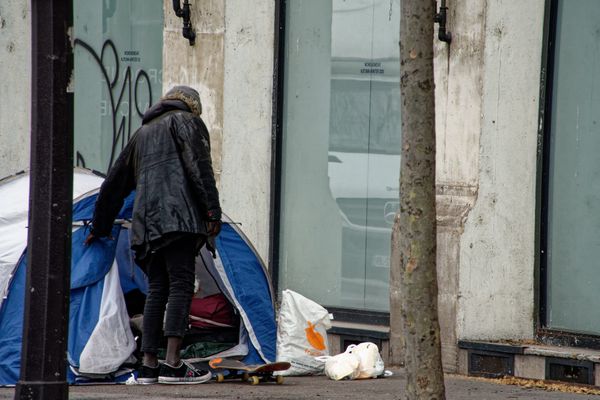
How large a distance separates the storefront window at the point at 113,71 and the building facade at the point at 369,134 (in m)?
0.02

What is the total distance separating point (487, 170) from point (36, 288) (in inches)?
169

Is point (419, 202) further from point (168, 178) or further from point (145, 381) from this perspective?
point (145, 381)

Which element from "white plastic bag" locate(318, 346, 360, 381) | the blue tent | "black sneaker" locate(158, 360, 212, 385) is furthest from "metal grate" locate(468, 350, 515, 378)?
"black sneaker" locate(158, 360, 212, 385)

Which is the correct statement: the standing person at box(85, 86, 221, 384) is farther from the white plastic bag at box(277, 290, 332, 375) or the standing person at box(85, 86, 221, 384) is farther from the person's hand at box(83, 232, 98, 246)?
the white plastic bag at box(277, 290, 332, 375)

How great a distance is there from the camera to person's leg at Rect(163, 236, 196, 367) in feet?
27.4

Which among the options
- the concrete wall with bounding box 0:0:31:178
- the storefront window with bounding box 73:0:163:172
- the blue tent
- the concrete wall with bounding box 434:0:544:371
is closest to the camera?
the blue tent

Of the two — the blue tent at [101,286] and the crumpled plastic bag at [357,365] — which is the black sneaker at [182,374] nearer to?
the blue tent at [101,286]

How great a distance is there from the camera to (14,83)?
44.0 ft

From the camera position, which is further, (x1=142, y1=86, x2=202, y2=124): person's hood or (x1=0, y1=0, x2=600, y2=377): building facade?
(x1=0, y1=0, x2=600, y2=377): building facade

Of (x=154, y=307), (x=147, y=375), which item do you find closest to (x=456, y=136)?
(x=154, y=307)

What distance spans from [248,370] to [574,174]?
2707 mm

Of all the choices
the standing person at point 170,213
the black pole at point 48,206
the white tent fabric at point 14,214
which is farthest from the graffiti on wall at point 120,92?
the black pole at point 48,206

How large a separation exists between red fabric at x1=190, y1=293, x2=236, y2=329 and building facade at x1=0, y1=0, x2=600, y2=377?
4.21 ft

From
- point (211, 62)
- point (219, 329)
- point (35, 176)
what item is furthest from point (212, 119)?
point (35, 176)
